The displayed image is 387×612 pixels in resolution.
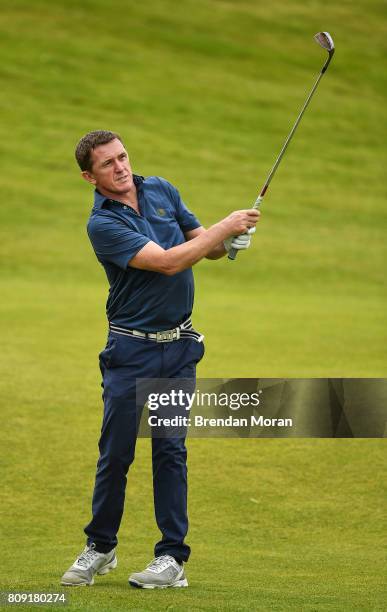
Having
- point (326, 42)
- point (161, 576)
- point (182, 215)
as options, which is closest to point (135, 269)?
point (182, 215)

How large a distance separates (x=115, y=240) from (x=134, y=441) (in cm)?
79

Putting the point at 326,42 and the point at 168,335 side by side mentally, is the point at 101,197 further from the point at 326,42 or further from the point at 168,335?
the point at 326,42

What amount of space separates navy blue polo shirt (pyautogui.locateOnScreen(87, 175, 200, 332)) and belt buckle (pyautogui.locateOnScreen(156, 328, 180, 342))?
2 cm

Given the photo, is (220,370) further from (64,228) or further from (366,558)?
(64,228)

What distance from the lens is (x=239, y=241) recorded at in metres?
4.70

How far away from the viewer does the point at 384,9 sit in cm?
3956

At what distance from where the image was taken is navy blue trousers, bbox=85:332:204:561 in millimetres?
4812

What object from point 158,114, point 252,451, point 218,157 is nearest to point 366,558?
point 252,451

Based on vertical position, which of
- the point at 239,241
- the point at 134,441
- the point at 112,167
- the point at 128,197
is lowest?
the point at 134,441

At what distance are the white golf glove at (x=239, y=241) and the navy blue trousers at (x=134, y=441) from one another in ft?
1.43

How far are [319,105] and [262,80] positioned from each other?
2171 mm

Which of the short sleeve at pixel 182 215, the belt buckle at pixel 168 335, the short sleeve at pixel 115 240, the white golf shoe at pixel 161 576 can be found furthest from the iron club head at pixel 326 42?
the white golf shoe at pixel 161 576

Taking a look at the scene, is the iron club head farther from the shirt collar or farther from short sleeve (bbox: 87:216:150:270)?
short sleeve (bbox: 87:216:150:270)

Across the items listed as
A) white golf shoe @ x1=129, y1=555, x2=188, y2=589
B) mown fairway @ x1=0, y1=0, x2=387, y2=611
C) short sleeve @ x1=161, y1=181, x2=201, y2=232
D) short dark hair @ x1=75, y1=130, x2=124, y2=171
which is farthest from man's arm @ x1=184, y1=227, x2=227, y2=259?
mown fairway @ x1=0, y1=0, x2=387, y2=611
